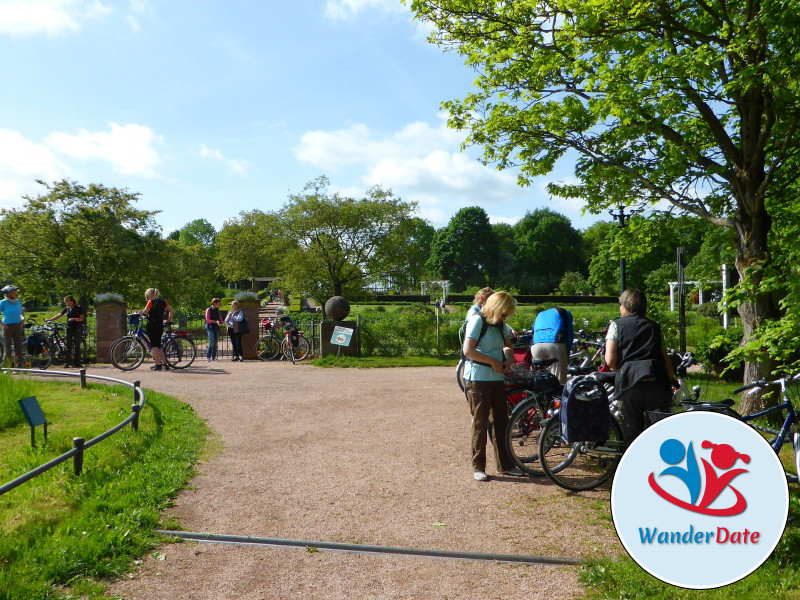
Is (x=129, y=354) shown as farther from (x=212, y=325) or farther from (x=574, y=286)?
(x=574, y=286)

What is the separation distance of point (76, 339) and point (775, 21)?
15.3 metres

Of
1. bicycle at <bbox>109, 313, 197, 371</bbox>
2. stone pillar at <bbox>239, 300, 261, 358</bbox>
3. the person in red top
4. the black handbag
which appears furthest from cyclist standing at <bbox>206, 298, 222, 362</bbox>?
the person in red top

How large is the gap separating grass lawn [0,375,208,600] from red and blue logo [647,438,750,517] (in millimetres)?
3112

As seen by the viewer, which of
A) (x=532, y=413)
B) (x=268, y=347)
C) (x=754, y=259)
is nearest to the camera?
(x=532, y=413)

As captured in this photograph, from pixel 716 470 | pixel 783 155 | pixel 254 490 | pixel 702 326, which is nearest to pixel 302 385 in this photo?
pixel 254 490

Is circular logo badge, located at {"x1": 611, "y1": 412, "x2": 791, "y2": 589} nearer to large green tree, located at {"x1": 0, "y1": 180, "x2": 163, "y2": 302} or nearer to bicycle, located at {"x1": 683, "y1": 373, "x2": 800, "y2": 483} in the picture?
bicycle, located at {"x1": 683, "y1": 373, "x2": 800, "y2": 483}

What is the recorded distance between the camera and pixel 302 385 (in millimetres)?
12164

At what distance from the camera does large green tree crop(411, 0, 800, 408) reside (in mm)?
6977

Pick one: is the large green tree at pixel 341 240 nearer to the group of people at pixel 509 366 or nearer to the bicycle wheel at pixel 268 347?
the bicycle wheel at pixel 268 347

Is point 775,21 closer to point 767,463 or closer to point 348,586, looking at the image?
point 767,463

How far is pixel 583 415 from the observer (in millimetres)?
4957

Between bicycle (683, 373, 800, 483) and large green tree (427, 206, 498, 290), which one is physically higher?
large green tree (427, 206, 498, 290)

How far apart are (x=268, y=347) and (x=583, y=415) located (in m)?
13.2

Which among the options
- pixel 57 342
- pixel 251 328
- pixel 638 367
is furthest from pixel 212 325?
pixel 638 367
